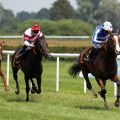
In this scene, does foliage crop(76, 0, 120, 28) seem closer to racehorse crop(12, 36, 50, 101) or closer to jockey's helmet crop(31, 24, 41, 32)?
racehorse crop(12, 36, 50, 101)

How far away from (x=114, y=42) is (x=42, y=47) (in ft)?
6.20

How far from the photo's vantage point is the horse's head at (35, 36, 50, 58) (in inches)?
459

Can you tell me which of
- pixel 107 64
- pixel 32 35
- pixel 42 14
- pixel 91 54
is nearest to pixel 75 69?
pixel 91 54

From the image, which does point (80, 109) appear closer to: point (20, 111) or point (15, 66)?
point (20, 111)

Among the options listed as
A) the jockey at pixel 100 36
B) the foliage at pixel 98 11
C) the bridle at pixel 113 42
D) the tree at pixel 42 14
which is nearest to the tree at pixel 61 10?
the foliage at pixel 98 11

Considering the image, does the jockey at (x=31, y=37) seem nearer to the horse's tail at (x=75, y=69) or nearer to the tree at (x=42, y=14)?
the horse's tail at (x=75, y=69)

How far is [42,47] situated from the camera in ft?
38.5

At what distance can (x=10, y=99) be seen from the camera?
1241cm

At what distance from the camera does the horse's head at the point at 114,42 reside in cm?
1038

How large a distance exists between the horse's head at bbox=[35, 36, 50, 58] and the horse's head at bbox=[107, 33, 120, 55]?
1.56 m

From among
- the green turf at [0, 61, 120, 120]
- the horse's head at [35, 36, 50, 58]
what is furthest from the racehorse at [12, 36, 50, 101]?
the green turf at [0, 61, 120, 120]

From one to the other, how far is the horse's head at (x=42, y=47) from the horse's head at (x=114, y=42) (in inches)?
61.5

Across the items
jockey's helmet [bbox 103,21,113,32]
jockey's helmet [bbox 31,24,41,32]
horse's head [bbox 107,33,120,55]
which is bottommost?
horse's head [bbox 107,33,120,55]

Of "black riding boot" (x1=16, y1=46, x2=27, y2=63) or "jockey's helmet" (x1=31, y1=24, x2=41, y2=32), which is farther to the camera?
"black riding boot" (x1=16, y1=46, x2=27, y2=63)
